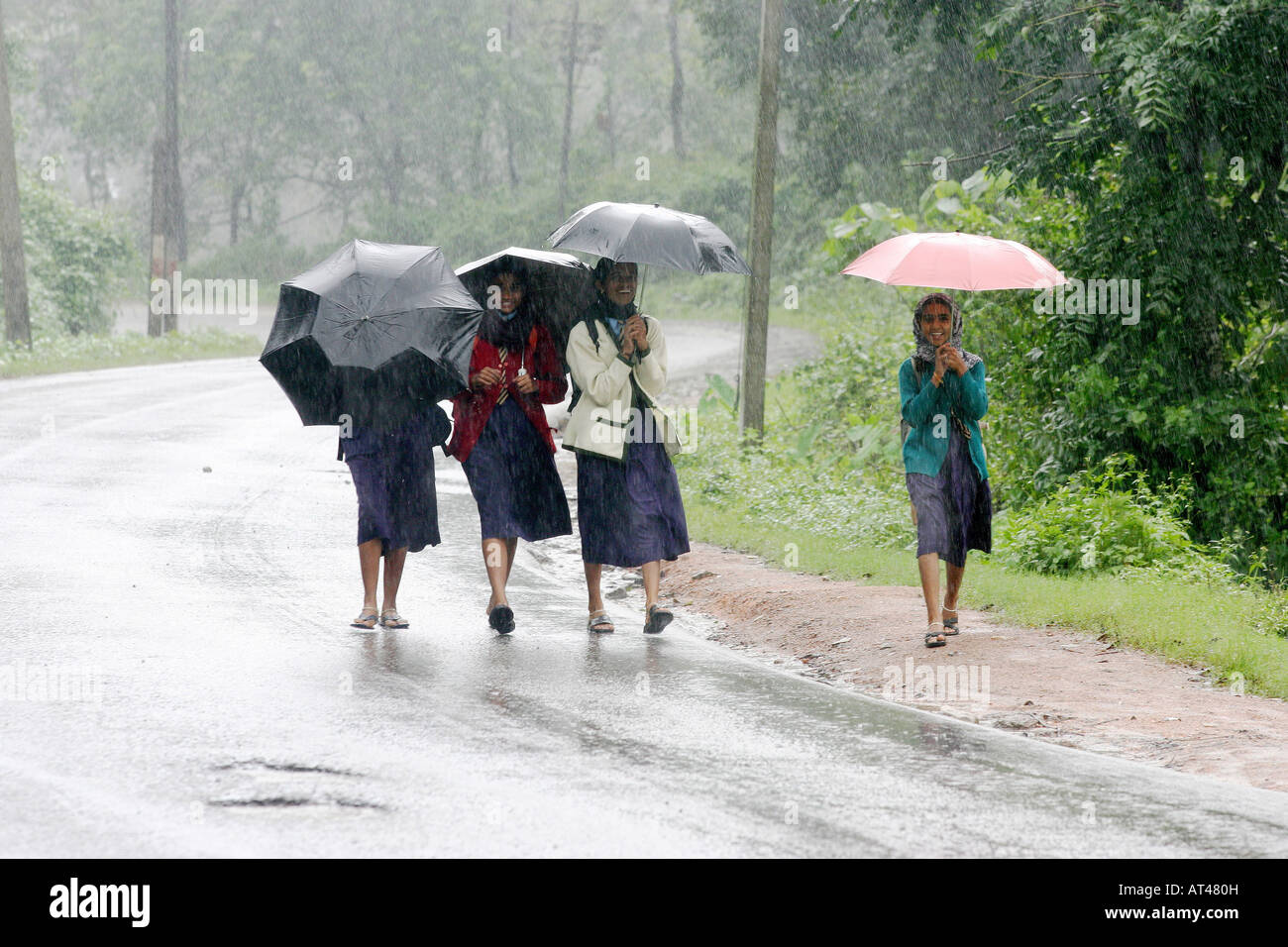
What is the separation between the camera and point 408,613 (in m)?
9.05

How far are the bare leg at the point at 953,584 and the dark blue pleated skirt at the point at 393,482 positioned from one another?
2.95 m

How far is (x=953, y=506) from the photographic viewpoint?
8.32 m

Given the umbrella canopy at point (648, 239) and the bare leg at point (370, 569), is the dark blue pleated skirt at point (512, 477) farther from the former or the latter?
the umbrella canopy at point (648, 239)

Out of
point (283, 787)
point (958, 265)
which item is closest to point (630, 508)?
point (958, 265)

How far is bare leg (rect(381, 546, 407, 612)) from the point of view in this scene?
850 cm

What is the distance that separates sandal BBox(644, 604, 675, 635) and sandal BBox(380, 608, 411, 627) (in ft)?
4.56

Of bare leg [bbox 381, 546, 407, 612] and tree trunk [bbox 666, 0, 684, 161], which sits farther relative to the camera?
tree trunk [bbox 666, 0, 684, 161]

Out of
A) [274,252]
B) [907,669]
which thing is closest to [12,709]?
[907,669]

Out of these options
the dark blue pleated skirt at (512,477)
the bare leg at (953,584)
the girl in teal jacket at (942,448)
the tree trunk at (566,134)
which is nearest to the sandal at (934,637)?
the girl in teal jacket at (942,448)

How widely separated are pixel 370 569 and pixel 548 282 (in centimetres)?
190

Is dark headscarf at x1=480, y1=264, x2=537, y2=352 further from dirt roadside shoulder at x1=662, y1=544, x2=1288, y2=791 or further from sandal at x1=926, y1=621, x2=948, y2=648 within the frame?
sandal at x1=926, y1=621, x2=948, y2=648

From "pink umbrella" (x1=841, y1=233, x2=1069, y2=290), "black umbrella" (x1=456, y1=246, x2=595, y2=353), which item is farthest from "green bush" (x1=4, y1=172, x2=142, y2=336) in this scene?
"pink umbrella" (x1=841, y1=233, x2=1069, y2=290)

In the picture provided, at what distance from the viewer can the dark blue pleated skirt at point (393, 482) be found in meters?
8.24
